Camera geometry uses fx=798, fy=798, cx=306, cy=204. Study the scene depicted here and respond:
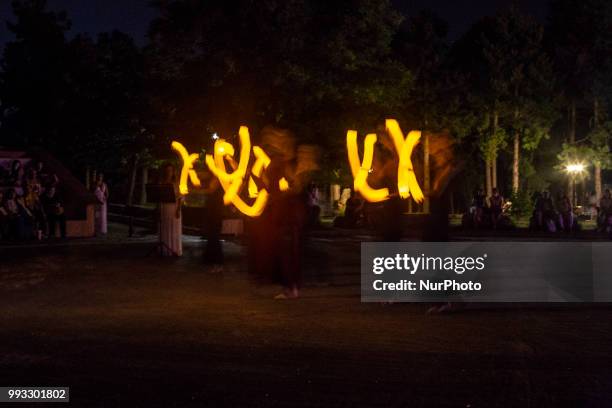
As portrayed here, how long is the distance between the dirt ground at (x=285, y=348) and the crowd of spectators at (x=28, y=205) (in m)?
10.5

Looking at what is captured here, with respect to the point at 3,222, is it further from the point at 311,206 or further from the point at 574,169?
the point at 574,169

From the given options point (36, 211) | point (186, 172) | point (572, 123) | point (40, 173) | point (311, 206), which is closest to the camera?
point (186, 172)

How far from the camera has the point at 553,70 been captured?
49.3 meters

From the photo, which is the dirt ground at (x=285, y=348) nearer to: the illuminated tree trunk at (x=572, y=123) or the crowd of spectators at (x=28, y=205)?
the crowd of spectators at (x=28, y=205)

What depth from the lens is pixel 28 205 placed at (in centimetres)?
2466

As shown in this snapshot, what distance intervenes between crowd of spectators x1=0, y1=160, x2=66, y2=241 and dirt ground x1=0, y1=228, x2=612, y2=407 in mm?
10539

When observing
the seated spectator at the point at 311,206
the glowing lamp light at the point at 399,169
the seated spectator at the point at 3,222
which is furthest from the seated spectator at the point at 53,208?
the glowing lamp light at the point at 399,169

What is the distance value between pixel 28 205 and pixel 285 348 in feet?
59.6

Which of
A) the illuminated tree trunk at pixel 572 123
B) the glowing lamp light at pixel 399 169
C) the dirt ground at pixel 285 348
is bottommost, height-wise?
the dirt ground at pixel 285 348

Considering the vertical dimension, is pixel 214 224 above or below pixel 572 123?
below

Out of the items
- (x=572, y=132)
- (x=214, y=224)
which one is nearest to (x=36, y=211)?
(x=214, y=224)

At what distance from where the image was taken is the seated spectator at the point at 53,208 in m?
24.9

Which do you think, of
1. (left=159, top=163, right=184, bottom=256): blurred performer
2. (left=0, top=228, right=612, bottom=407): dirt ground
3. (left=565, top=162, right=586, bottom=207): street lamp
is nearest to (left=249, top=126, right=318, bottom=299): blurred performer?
(left=0, top=228, right=612, bottom=407): dirt ground

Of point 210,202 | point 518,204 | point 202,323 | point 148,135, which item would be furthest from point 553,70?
point 202,323
